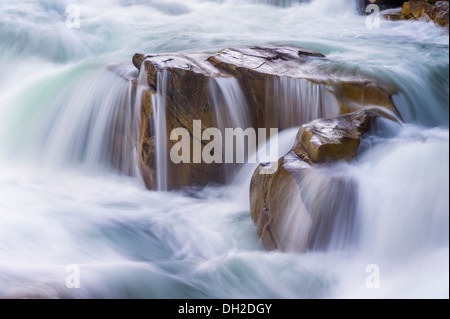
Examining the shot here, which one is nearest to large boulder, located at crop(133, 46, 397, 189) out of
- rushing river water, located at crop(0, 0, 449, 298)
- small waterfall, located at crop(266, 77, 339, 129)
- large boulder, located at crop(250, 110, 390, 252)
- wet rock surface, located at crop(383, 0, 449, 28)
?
small waterfall, located at crop(266, 77, 339, 129)

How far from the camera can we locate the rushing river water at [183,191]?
3.66 metres

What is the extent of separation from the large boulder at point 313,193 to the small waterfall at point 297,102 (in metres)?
0.83

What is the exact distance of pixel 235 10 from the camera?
1021 centimetres

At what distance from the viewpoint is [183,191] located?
5.68 m

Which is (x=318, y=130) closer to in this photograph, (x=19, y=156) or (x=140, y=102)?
(x=140, y=102)

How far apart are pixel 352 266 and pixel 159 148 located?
8.91 feet

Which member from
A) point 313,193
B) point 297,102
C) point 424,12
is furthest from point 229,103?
point 424,12

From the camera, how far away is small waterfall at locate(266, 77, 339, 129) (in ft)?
17.5

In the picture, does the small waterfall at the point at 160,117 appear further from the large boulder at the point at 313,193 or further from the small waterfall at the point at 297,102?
the large boulder at the point at 313,193

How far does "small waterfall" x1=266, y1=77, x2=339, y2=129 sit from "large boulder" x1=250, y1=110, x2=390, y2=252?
0.83 m

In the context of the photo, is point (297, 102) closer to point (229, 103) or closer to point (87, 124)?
point (229, 103)

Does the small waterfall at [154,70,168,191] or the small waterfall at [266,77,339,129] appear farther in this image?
the small waterfall at [154,70,168,191]

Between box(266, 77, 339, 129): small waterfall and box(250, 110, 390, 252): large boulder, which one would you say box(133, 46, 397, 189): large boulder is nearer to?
box(266, 77, 339, 129): small waterfall
